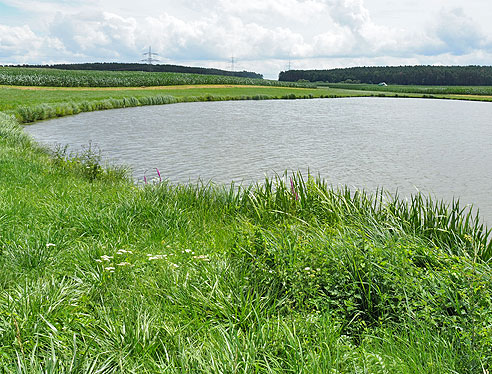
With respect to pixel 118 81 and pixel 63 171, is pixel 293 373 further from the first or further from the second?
pixel 118 81

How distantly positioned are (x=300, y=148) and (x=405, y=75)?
148724 millimetres

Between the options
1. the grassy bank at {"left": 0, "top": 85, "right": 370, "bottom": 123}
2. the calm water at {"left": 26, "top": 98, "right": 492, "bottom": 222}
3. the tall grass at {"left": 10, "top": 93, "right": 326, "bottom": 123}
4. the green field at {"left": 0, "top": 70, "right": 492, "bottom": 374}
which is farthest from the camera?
the grassy bank at {"left": 0, "top": 85, "right": 370, "bottom": 123}

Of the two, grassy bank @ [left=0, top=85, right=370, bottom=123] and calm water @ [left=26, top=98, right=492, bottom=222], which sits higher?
grassy bank @ [left=0, top=85, right=370, bottom=123]

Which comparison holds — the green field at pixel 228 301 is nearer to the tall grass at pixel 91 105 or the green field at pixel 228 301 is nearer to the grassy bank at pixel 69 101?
the tall grass at pixel 91 105

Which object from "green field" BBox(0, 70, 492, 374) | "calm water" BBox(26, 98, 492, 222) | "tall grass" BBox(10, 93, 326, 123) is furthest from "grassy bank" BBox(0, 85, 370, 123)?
"green field" BBox(0, 70, 492, 374)

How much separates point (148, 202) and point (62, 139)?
1828cm

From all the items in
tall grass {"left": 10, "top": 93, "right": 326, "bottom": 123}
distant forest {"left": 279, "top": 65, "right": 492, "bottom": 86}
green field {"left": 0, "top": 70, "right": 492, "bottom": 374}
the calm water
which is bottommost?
the calm water

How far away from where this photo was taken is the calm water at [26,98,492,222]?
15992 millimetres

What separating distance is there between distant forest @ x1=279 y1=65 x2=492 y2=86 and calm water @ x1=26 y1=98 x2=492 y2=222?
11456 centimetres

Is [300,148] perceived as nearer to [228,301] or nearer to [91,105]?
[228,301]

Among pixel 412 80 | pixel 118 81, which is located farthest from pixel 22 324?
pixel 412 80

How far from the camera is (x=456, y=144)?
25156 mm

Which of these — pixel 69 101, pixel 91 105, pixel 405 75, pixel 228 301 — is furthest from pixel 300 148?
pixel 405 75

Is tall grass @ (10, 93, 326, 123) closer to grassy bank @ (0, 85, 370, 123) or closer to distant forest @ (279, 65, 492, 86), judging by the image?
grassy bank @ (0, 85, 370, 123)
